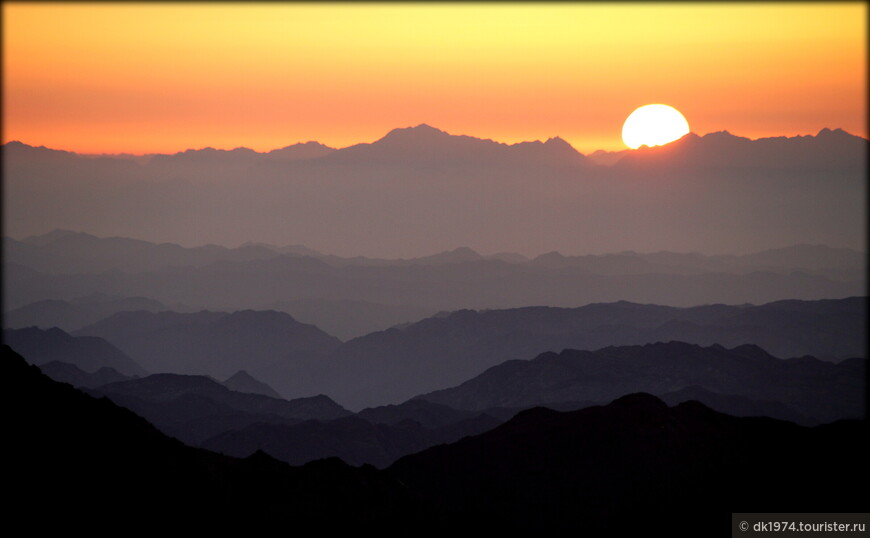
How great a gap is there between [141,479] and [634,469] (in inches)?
1736

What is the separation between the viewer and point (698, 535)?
8356cm

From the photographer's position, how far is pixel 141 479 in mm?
70812

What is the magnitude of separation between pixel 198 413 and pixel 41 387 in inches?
4575

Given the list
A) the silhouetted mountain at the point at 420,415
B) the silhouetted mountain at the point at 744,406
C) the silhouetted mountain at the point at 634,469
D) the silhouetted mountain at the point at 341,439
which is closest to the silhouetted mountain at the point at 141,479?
the silhouetted mountain at the point at 634,469

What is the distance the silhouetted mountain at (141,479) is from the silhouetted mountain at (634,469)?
917cm

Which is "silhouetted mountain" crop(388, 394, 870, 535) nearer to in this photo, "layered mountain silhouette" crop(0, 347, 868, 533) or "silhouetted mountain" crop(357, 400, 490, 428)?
"layered mountain silhouette" crop(0, 347, 868, 533)

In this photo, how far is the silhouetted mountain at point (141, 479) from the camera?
6656cm

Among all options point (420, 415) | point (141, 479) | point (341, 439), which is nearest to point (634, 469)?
point (141, 479)

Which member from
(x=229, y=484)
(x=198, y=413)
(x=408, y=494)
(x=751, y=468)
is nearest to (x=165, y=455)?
(x=229, y=484)

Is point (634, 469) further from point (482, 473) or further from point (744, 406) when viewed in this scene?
point (744, 406)

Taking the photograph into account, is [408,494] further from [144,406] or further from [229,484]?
[144,406]

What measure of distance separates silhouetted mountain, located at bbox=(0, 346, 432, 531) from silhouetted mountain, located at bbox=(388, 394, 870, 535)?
9168 mm

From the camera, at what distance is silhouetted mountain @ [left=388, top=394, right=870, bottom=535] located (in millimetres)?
88125

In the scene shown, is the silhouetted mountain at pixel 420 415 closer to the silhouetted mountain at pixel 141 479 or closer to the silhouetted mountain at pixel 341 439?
the silhouetted mountain at pixel 341 439
